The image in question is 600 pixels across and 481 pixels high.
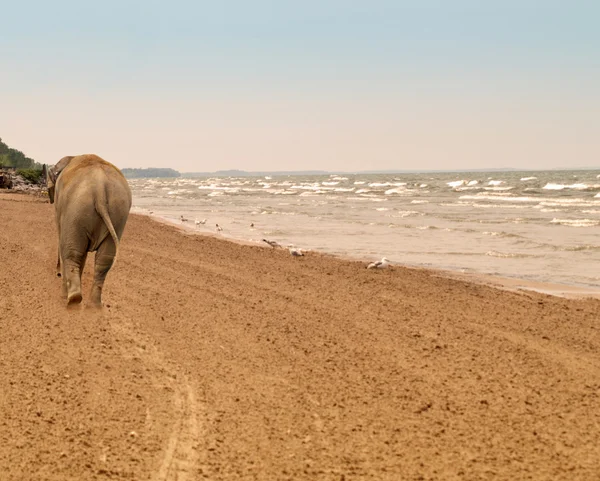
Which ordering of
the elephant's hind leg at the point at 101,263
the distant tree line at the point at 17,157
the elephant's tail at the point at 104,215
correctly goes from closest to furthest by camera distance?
A: the elephant's tail at the point at 104,215 → the elephant's hind leg at the point at 101,263 → the distant tree line at the point at 17,157

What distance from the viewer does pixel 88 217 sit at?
7.09 meters

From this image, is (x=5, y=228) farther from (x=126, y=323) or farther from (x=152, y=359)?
(x=152, y=359)

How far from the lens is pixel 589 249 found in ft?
71.4

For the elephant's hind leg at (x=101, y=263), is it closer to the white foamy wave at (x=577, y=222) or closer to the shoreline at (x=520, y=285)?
the shoreline at (x=520, y=285)

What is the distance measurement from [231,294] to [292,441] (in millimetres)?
6385

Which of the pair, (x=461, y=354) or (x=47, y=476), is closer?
(x=47, y=476)

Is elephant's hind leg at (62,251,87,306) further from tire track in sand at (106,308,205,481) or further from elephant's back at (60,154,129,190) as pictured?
tire track in sand at (106,308,205,481)

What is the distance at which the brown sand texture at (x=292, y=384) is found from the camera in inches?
206

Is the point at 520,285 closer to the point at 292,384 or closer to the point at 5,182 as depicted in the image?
the point at 292,384

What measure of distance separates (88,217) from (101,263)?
48cm

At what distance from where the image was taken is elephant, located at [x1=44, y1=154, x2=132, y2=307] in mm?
7074

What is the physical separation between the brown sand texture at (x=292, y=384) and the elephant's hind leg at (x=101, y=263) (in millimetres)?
401

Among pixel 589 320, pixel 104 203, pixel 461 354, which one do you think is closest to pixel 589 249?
pixel 589 320

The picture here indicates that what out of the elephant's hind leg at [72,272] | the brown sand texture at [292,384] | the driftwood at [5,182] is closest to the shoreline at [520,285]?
the brown sand texture at [292,384]
